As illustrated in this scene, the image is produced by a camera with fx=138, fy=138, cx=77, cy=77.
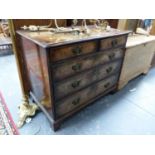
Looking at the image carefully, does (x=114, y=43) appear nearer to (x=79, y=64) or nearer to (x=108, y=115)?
(x=79, y=64)

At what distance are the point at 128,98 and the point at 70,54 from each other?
1.25 metres

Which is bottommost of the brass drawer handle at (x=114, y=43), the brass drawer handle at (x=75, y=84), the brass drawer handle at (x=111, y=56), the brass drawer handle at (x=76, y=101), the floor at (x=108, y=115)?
the floor at (x=108, y=115)

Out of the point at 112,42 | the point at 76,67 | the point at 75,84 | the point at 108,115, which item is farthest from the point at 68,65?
the point at 108,115

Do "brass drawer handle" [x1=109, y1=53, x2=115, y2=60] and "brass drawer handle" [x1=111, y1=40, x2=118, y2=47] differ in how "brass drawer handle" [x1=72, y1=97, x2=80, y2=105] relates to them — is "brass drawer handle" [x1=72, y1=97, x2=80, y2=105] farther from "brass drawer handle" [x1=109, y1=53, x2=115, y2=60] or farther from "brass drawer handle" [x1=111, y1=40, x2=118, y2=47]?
"brass drawer handle" [x1=111, y1=40, x2=118, y2=47]

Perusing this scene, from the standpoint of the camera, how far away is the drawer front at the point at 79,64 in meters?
1.15

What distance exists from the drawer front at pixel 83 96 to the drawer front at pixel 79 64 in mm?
279

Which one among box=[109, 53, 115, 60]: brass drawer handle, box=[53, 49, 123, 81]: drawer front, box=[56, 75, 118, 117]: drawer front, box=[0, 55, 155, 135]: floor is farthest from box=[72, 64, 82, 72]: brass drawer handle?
box=[0, 55, 155, 135]: floor

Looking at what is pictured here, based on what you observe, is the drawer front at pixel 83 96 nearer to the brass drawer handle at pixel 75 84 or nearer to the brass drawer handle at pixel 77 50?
the brass drawer handle at pixel 75 84

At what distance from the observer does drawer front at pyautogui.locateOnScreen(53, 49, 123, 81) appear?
3.79 ft

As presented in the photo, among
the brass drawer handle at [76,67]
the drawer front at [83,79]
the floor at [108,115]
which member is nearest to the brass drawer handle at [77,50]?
the brass drawer handle at [76,67]
